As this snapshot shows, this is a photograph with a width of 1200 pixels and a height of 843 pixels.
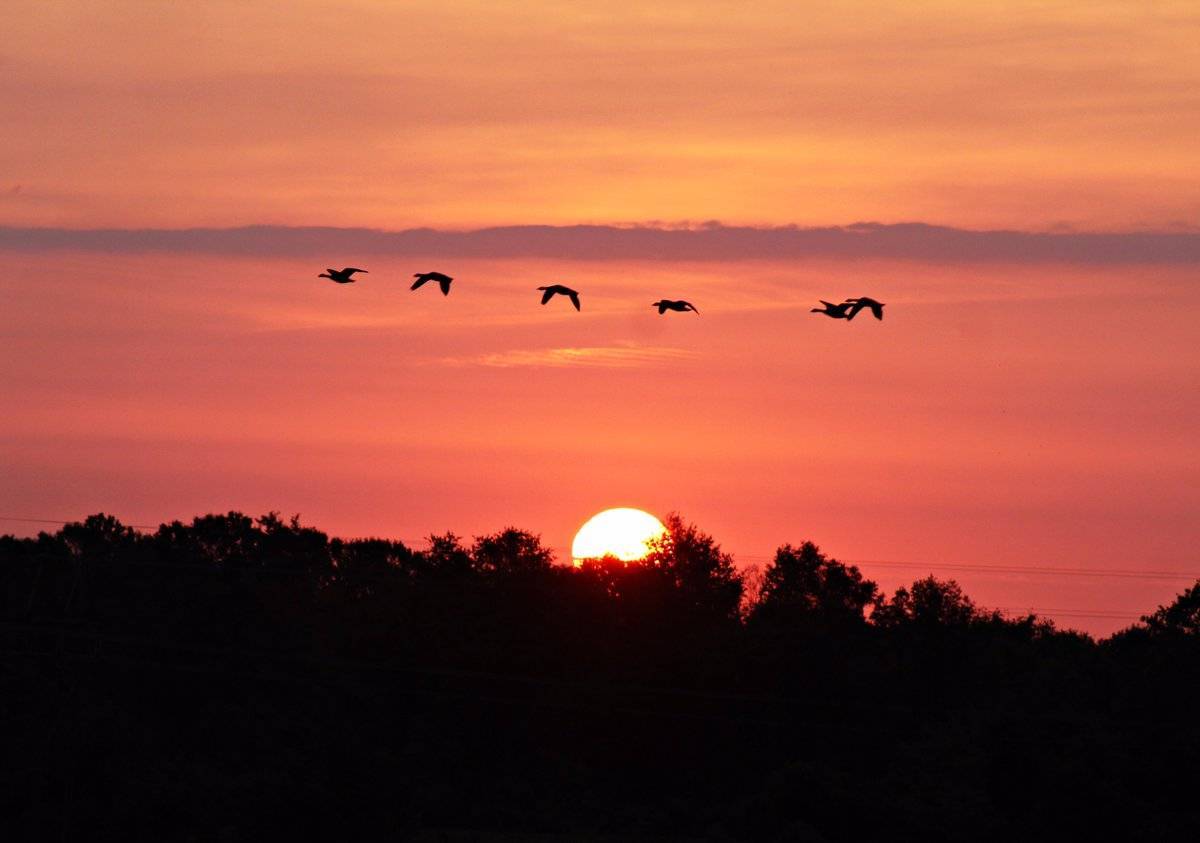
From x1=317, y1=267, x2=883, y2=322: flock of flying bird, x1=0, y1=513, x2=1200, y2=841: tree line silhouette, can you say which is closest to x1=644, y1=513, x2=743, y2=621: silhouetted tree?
x1=0, y1=513, x2=1200, y2=841: tree line silhouette

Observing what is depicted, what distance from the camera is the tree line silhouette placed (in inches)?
2648

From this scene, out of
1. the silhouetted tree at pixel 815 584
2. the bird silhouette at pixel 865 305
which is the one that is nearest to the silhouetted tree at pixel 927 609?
the silhouetted tree at pixel 815 584

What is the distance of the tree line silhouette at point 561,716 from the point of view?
67.2 meters

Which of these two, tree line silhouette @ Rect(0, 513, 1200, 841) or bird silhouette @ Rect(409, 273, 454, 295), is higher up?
bird silhouette @ Rect(409, 273, 454, 295)

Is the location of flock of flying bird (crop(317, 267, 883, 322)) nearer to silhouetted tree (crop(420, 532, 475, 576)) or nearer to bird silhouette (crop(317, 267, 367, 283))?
bird silhouette (crop(317, 267, 367, 283))

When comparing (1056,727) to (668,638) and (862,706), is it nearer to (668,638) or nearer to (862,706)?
(862,706)

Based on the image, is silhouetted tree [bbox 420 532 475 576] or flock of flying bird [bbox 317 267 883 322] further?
silhouetted tree [bbox 420 532 475 576]

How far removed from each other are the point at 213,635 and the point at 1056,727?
35853mm

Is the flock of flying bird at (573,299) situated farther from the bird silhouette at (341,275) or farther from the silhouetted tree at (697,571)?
the silhouetted tree at (697,571)

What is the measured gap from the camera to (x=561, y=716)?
8269 cm

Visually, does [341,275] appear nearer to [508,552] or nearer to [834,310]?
[834,310]

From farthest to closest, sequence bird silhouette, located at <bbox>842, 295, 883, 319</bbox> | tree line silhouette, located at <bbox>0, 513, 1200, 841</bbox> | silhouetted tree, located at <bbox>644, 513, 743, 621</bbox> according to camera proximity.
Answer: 1. silhouetted tree, located at <bbox>644, 513, 743, 621</bbox>
2. tree line silhouette, located at <bbox>0, 513, 1200, 841</bbox>
3. bird silhouette, located at <bbox>842, 295, 883, 319</bbox>

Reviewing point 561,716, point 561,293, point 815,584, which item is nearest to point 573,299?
point 561,293

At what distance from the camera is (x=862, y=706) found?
8125cm
